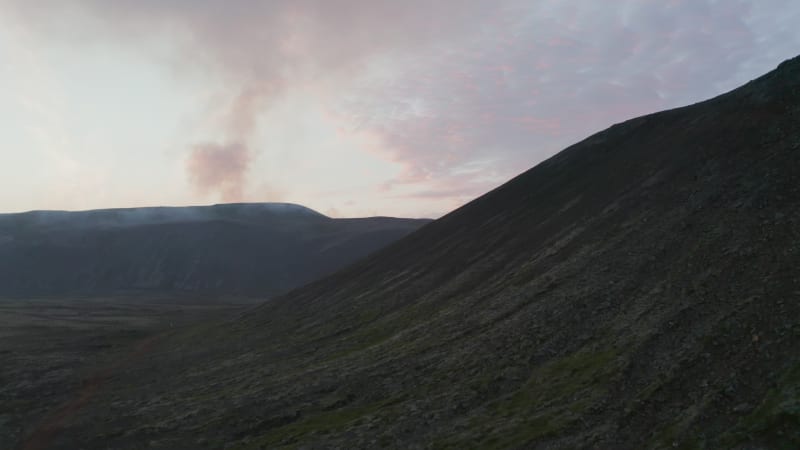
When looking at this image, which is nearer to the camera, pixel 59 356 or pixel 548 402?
pixel 548 402

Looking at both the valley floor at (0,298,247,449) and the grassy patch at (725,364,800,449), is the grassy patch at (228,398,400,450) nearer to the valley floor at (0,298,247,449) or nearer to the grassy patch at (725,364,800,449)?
the valley floor at (0,298,247,449)

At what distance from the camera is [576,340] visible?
33875 mm

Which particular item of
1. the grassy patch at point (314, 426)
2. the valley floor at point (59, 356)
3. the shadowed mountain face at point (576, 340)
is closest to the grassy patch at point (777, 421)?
the shadowed mountain face at point (576, 340)

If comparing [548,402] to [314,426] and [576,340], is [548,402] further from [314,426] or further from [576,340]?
[314,426]

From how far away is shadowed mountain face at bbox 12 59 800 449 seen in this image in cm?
2330

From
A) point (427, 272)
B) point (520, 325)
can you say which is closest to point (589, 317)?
point (520, 325)

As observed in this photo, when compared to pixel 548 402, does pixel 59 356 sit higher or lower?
higher

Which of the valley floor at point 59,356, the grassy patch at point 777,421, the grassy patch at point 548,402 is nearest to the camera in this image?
the grassy patch at point 777,421

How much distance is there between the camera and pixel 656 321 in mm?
30781

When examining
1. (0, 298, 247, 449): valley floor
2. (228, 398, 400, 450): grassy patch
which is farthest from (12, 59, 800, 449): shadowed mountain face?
(0, 298, 247, 449): valley floor

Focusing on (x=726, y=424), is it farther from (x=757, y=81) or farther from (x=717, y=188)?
(x=757, y=81)

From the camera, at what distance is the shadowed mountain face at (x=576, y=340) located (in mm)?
23297

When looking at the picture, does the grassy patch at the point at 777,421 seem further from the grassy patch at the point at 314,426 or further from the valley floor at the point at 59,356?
the valley floor at the point at 59,356

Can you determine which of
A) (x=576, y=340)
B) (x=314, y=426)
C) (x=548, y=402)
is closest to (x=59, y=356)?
(x=314, y=426)
